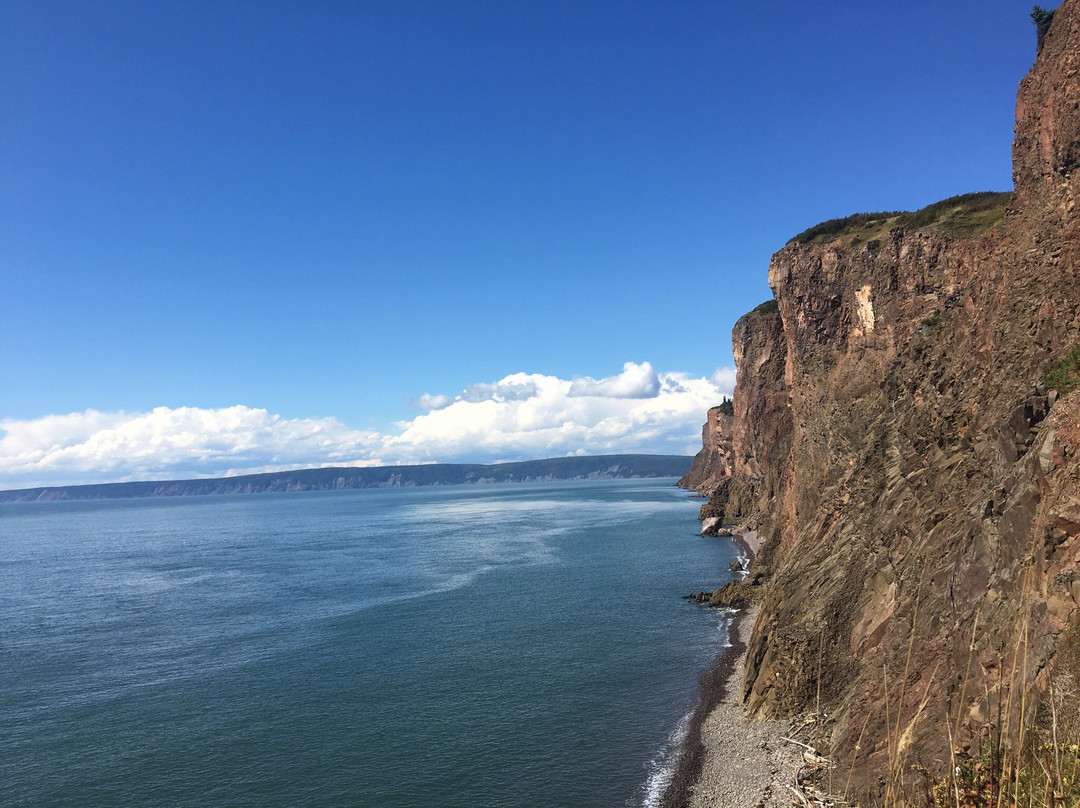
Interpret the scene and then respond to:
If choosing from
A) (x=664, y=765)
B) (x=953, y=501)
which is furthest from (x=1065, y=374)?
(x=664, y=765)

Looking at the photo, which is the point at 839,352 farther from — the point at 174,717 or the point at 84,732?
the point at 84,732

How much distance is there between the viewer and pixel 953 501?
84.1 feet

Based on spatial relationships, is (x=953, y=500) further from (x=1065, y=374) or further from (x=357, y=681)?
(x=357, y=681)

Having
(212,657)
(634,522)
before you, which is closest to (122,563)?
(212,657)

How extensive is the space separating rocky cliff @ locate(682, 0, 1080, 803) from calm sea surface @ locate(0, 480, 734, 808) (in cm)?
1044

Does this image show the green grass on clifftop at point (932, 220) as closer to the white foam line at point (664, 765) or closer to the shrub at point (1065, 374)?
the shrub at point (1065, 374)

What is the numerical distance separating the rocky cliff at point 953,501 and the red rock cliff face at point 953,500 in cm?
9

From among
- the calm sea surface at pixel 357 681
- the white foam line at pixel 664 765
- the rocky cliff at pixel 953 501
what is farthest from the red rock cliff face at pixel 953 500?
the calm sea surface at pixel 357 681

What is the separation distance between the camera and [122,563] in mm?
108188

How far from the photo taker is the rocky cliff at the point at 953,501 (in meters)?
15.9

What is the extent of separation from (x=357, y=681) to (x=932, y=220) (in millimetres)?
56338

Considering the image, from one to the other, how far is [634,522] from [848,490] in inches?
4070

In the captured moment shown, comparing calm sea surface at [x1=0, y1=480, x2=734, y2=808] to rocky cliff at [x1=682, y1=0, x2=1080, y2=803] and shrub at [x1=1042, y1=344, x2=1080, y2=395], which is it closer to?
rocky cliff at [x1=682, y1=0, x2=1080, y2=803]

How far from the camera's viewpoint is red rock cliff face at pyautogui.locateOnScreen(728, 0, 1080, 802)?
16.6 m
